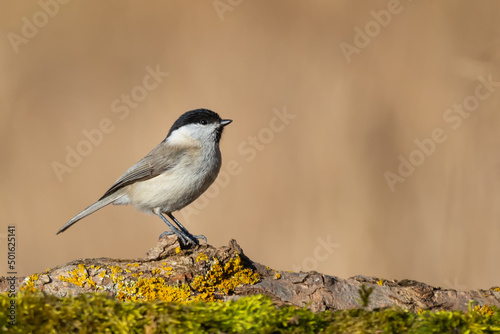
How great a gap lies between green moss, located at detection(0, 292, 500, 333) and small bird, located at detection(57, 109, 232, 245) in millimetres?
2423

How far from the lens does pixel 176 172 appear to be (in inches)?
163

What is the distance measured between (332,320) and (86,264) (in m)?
1.26

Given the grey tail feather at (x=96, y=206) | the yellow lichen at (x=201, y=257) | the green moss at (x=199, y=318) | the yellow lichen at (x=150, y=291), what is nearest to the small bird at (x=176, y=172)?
the grey tail feather at (x=96, y=206)

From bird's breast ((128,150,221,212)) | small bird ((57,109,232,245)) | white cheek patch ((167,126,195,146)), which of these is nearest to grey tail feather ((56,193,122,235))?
small bird ((57,109,232,245))

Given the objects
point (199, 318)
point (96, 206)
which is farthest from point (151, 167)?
point (199, 318)

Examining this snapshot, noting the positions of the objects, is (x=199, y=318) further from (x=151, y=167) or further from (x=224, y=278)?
(x=151, y=167)

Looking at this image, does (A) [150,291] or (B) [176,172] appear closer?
(A) [150,291]

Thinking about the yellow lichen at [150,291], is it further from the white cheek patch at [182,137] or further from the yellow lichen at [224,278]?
the white cheek patch at [182,137]

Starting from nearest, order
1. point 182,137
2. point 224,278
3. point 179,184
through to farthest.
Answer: point 224,278
point 179,184
point 182,137

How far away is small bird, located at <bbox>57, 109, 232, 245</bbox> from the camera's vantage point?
13.5 ft

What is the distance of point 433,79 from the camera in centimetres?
483

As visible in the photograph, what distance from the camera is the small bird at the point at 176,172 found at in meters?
4.11

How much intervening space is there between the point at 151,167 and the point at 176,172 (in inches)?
12.0

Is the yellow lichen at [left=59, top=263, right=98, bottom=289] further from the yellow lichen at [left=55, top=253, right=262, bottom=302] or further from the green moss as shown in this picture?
the green moss
